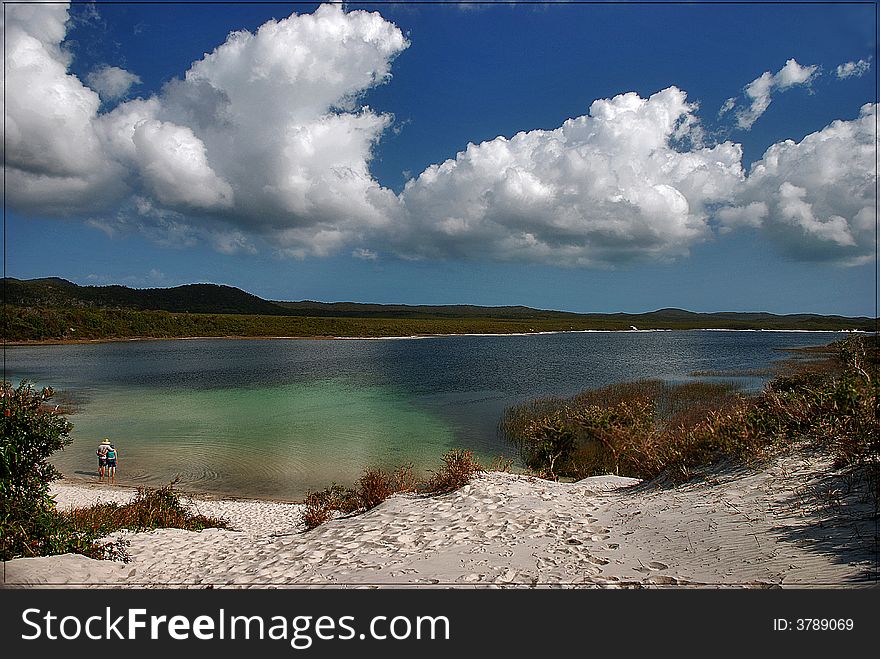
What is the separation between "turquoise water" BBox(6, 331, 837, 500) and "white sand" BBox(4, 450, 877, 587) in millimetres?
10018

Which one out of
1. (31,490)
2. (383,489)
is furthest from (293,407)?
(31,490)

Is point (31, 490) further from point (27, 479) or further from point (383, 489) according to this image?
point (383, 489)

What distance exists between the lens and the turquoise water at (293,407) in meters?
22.7

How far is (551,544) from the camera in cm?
786

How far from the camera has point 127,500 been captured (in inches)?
669

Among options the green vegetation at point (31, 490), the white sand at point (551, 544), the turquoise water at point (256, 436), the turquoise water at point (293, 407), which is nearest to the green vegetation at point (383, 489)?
the white sand at point (551, 544)

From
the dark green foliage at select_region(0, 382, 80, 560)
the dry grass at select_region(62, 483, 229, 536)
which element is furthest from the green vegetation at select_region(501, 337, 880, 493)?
the dark green foliage at select_region(0, 382, 80, 560)

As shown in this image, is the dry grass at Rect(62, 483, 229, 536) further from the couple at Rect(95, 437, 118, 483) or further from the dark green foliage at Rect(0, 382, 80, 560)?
the couple at Rect(95, 437, 118, 483)

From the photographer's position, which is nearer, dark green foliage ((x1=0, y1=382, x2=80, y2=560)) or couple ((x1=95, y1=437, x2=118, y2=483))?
dark green foliage ((x1=0, y1=382, x2=80, y2=560))

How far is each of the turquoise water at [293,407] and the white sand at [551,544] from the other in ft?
32.9

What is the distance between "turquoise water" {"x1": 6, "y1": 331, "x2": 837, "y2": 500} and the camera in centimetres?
2267
